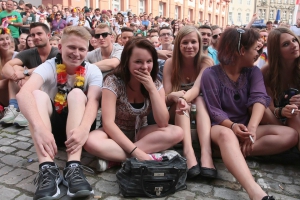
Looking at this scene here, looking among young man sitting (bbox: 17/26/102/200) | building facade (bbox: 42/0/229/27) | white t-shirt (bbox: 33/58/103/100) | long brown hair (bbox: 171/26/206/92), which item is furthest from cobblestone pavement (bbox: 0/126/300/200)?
building facade (bbox: 42/0/229/27)

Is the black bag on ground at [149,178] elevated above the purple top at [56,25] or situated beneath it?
situated beneath

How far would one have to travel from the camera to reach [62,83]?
3262mm

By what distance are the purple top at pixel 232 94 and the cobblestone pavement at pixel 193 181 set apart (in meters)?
0.58

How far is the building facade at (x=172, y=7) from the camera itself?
20.0 metres

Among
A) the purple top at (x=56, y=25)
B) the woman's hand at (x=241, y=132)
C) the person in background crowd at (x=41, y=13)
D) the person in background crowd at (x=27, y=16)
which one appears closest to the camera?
the woman's hand at (x=241, y=132)

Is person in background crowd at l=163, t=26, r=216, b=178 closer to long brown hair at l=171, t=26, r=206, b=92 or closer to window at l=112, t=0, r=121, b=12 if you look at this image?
long brown hair at l=171, t=26, r=206, b=92

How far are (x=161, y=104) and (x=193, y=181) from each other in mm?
815

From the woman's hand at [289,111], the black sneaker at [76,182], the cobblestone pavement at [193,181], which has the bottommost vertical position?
the cobblestone pavement at [193,181]

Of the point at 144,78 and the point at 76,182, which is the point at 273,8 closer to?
the point at 144,78

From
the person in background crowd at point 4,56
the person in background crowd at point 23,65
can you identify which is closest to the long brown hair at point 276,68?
the person in background crowd at point 23,65

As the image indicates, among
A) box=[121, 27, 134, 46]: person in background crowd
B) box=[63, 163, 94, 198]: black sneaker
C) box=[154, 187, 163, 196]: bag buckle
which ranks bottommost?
box=[154, 187, 163, 196]: bag buckle

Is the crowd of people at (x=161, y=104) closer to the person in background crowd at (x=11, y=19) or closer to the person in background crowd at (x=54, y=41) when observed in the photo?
the person in background crowd at (x=54, y=41)

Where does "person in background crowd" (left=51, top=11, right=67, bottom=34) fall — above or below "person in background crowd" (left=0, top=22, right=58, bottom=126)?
above

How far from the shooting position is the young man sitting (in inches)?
100
